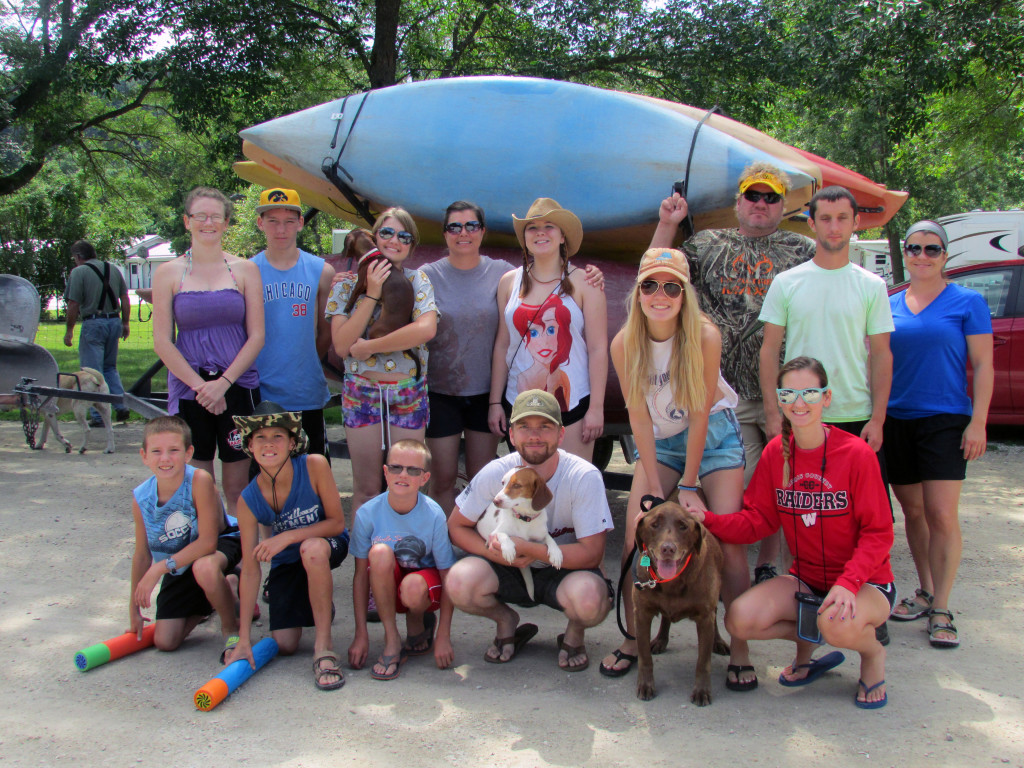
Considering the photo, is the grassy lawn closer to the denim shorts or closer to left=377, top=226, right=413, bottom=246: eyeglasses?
left=377, top=226, right=413, bottom=246: eyeglasses

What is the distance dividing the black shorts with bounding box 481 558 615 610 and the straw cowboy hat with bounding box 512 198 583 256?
1.47 m

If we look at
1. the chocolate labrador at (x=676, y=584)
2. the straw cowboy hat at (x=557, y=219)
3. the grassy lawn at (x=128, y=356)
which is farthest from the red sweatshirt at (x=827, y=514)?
the grassy lawn at (x=128, y=356)

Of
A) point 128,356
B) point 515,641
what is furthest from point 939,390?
point 128,356

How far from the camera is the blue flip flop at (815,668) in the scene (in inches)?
118

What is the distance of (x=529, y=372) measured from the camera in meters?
3.75

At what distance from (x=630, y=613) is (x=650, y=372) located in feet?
3.01

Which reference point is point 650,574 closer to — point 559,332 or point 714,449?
point 714,449

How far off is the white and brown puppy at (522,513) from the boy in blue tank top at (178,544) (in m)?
1.13

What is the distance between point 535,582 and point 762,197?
191cm

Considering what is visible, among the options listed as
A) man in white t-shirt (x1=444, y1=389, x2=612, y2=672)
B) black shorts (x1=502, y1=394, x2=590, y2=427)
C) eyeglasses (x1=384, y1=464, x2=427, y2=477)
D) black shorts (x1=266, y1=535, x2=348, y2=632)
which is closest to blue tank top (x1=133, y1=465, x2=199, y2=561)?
black shorts (x1=266, y1=535, x2=348, y2=632)

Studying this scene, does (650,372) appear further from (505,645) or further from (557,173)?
(557,173)

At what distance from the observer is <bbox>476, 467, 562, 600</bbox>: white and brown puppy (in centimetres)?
305

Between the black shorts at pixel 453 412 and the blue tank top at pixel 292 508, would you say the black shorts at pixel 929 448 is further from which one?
the blue tank top at pixel 292 508

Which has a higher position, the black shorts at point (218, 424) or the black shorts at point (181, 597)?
the black shorts at point (218, 424)
